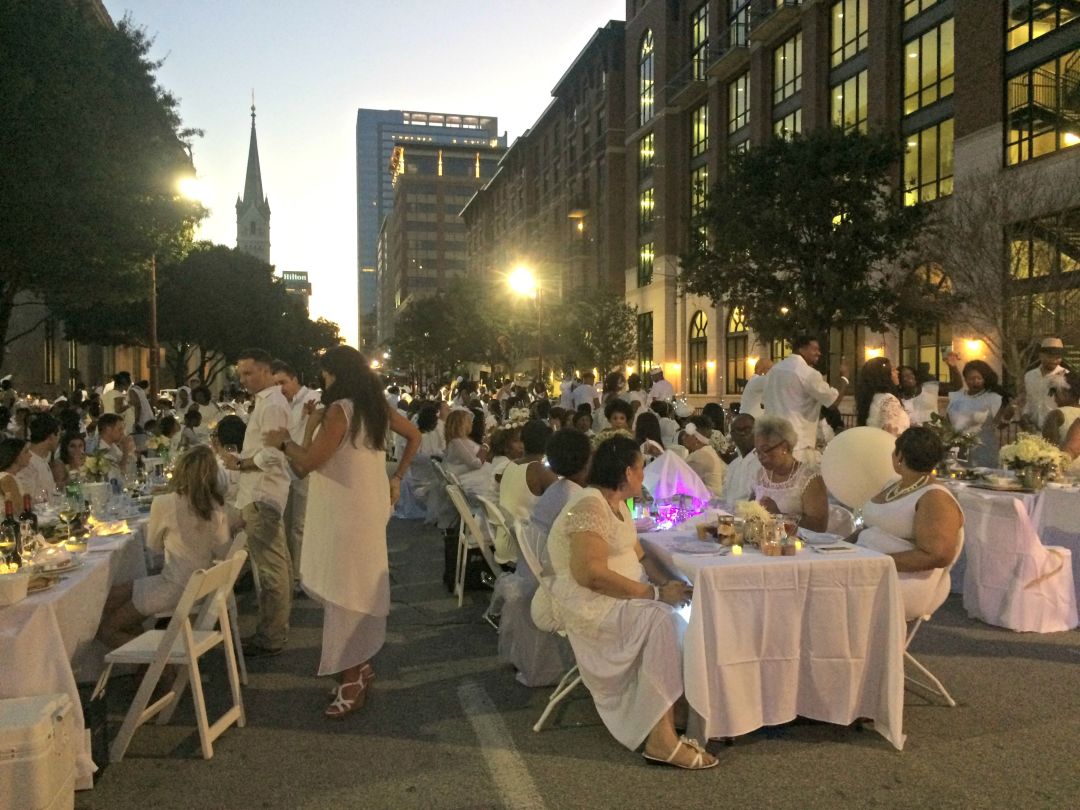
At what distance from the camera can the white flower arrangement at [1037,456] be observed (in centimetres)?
674

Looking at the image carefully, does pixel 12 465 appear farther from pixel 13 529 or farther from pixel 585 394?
pixel 585 394

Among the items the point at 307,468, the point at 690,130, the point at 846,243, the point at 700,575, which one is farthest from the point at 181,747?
the point at 690,130

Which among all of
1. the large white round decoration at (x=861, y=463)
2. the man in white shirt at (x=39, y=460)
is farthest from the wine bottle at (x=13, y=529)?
the large white round decoration at (x=861, y=463)

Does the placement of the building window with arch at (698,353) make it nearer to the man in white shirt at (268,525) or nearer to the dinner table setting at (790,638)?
the man in white shirt at (268,525)

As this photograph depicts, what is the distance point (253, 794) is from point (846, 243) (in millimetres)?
18922

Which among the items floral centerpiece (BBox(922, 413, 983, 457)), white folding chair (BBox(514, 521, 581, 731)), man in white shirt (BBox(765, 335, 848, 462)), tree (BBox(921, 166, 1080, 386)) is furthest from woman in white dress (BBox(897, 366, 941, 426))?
white folding chair (BBox(514, 521, 581, 731))

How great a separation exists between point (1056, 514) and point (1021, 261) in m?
10.4

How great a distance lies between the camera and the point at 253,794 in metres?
3.97

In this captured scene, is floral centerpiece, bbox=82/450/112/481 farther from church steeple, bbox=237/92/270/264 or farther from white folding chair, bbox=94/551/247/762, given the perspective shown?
church steeple, bbox=237/92/270/264

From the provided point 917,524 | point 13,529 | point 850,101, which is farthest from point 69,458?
point 850,101

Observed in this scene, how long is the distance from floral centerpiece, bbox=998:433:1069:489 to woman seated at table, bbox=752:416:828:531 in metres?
2.46

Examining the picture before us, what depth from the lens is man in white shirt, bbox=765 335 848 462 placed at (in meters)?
8.41

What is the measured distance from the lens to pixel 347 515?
482 cm

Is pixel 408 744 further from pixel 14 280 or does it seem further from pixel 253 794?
pixel 14 280
